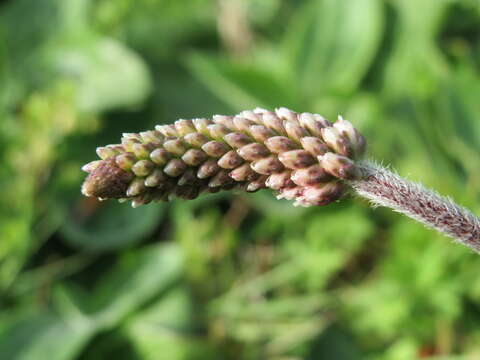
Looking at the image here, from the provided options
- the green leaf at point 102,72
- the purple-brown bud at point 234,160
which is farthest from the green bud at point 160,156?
the green leaf at point 102,72

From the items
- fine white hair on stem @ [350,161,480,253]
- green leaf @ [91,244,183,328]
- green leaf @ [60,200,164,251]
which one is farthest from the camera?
green leaf @ [60,200,164,251]

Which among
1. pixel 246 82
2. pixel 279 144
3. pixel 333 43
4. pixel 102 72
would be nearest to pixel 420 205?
pixel 279 144

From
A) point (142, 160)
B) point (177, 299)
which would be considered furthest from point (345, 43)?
point (142, 160)

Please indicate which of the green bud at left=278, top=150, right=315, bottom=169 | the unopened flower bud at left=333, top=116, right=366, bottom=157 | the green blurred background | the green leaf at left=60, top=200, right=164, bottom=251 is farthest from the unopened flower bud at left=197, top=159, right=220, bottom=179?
the green leaf at left=60, top=200, right=164, bottom=251

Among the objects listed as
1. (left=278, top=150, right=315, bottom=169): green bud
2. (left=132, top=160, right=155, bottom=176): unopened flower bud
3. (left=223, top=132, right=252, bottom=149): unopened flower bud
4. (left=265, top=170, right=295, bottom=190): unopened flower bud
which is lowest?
(left=132, top=160, right=155, bottom=176): unopened flower bud

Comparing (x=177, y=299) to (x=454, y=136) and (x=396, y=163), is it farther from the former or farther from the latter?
(x=454, y=136)

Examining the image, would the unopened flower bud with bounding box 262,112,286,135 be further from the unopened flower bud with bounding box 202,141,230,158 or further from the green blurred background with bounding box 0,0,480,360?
the green blurred background with bounding box 0,0,480,360

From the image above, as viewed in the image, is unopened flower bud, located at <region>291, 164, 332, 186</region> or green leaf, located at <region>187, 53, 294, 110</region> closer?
unopened flower bud, located at <region>291, 164, 332, 186</region>
